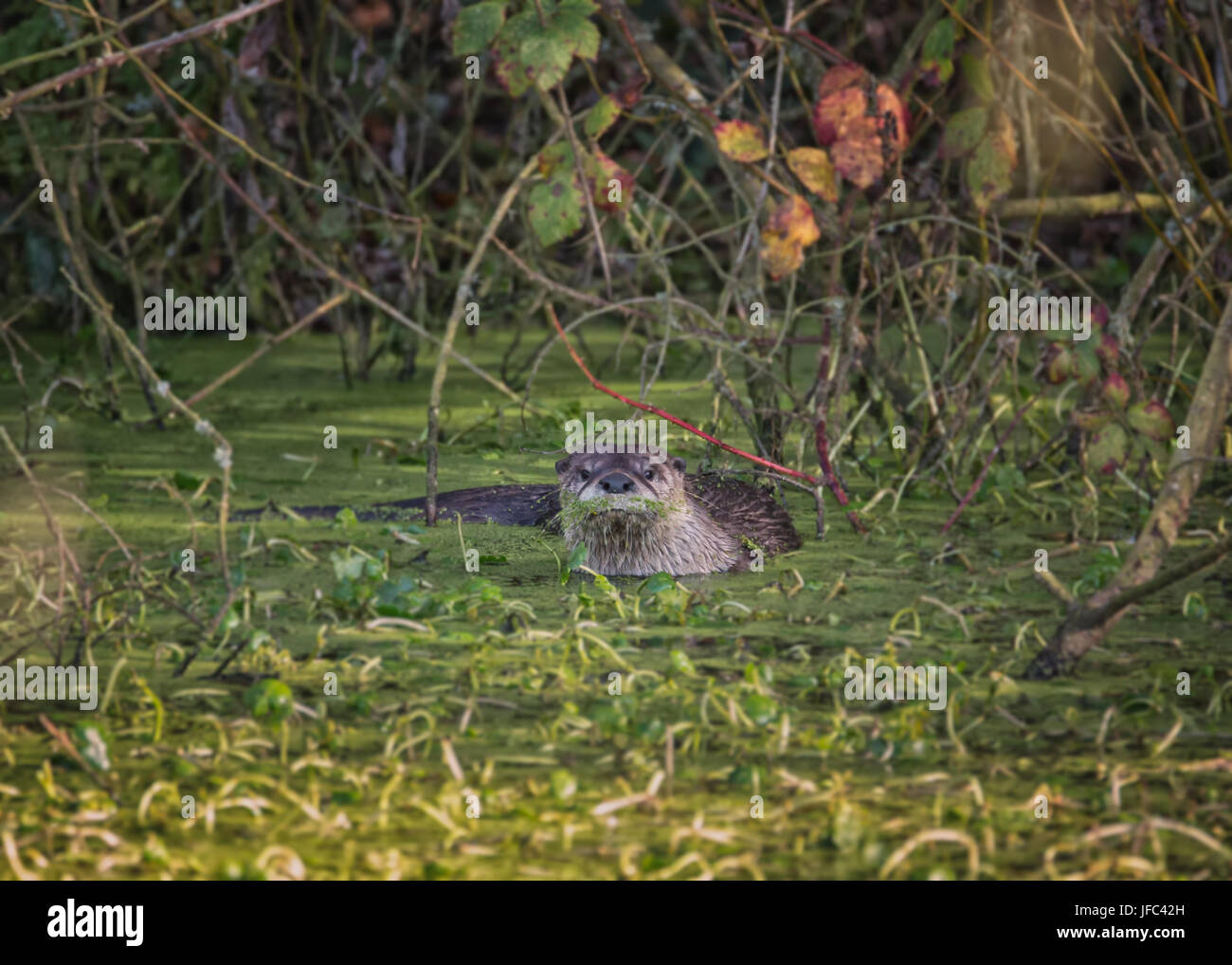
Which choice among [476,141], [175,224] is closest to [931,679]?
[476,141]

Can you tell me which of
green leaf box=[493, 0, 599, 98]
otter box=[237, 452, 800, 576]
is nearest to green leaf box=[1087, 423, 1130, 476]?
otter box=[237, 452, 800, 576]

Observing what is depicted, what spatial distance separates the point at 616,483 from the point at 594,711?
1.65m

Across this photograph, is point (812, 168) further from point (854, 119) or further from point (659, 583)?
point (659, 583)

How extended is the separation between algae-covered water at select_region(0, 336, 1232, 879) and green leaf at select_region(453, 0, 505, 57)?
1.46m

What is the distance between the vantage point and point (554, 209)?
511 centimetres

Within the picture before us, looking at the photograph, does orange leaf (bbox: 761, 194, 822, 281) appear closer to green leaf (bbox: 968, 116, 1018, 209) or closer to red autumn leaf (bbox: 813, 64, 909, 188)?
red autumn leaf (bbox: 813, 64, 909, 188)

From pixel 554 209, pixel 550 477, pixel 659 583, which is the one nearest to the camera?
pixel 659 583

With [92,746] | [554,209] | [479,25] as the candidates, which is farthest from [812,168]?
[92,746]

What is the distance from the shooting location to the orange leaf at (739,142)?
5.26 m

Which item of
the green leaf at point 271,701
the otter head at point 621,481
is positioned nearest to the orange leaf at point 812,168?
the otter head at point 621,481

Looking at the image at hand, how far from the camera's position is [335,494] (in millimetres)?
6066

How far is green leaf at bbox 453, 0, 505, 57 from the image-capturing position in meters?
4.95

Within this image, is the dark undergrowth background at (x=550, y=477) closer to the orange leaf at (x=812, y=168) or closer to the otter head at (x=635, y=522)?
the orange leaf at (x=812, y=168)
